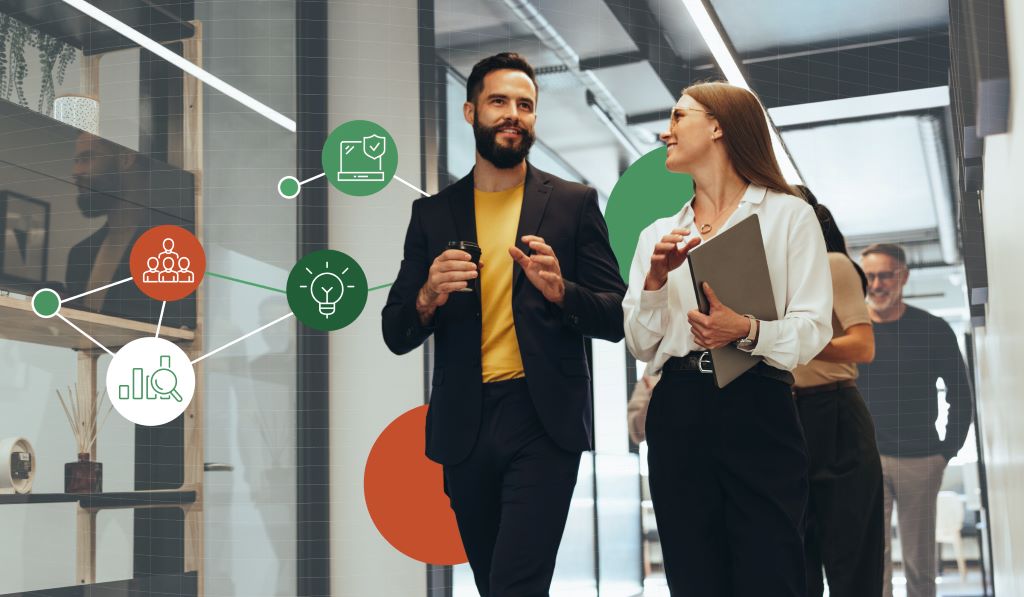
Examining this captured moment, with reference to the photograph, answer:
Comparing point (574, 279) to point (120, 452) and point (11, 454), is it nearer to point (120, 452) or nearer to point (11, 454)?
point (120, 452)

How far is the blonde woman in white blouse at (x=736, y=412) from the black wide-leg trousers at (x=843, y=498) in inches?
24.4

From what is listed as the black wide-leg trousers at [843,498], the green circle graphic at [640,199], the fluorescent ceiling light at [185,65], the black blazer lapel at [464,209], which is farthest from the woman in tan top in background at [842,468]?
the fluorescent ceiling light at [185,65]

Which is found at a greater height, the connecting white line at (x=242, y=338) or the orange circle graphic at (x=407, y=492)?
the connecting white line at (x=242, y=338)

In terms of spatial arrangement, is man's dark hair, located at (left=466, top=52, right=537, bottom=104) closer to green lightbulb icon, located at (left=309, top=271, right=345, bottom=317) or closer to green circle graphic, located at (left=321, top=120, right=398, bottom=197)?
green circle graphic, located at (left=321, top=120, right=398, bottom=197)

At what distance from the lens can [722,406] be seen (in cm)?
191

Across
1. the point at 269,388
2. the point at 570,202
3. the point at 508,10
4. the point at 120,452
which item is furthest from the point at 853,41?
the point at 120,452

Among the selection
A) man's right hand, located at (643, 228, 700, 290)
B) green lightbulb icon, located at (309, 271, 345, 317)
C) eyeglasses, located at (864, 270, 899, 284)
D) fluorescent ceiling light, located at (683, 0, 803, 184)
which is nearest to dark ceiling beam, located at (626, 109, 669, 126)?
fluorescent ceiling light, located at (683, 0, 803, 184)

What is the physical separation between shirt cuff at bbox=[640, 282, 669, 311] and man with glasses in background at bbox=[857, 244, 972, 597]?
1603mm

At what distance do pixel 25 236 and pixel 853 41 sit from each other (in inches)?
119

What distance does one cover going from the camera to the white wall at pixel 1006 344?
2.63 meters

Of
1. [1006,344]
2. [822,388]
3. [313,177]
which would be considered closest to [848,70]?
[1006,344]

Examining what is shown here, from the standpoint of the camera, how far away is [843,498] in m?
2.54

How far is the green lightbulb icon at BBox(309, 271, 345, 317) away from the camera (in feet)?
11.8

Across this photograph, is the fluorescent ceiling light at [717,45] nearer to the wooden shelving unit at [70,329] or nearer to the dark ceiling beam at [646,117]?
the dark ceiling beam at [646,117]
